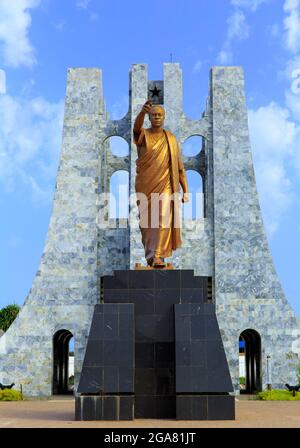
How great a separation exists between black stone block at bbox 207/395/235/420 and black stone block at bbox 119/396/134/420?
4.79ft

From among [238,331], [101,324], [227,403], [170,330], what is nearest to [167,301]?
[170,330]

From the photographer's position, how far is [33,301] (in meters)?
32.1

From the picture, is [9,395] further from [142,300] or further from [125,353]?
[125,353]

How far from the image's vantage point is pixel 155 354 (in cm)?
1398

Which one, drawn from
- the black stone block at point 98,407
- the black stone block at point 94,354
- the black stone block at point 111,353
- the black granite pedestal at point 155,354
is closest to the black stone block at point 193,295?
the black granite pedestal at point 155,354

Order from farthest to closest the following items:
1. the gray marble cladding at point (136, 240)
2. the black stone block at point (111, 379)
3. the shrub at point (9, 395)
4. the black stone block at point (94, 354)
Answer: the gray marble cladding at point (136, 240)
the shrub at point (9, 395)
the black stone block at point (94, 354)
the black stone block at point (111, 379)

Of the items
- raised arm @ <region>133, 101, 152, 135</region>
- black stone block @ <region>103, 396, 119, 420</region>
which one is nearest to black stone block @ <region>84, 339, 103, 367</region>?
black stone block @ <region>103, 396, 119, 420</region>

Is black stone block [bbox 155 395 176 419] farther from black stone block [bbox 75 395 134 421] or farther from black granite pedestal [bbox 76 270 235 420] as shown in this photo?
black stone block [bbox 75 395 134 421]

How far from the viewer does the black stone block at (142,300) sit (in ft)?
46.2

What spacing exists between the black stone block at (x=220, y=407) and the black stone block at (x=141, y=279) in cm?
259

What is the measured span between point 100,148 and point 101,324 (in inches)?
825

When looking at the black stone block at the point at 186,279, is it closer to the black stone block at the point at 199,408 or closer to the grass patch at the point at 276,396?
the black stone block at the point at 199,408

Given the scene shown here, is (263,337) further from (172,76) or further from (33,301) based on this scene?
(172,76)

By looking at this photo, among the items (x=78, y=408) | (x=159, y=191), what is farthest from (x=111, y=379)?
(x=159, y=191)
